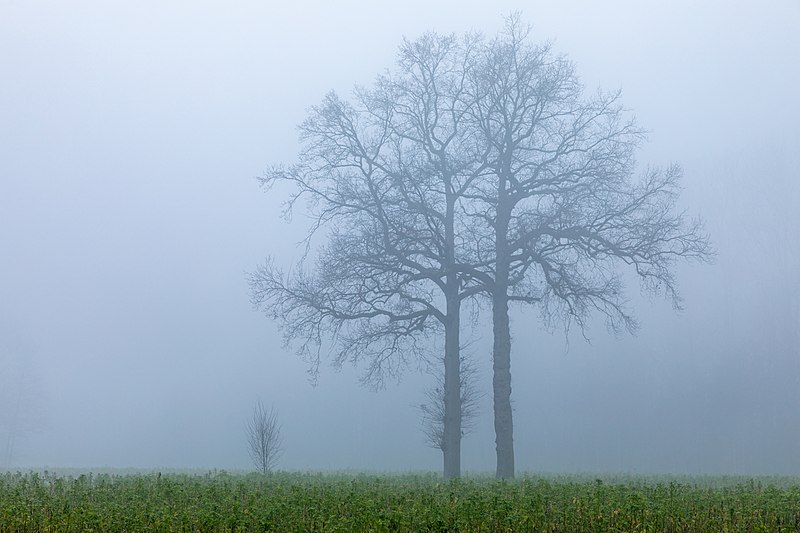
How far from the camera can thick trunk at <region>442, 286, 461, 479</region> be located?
2306 centimetres

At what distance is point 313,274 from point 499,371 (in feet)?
20.7

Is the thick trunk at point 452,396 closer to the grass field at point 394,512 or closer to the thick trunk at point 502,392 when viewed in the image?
the thick trunk at point 502,392

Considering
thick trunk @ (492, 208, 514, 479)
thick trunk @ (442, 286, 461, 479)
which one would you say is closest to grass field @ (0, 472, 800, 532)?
thick trunk @ (492, 208, 514, 479)

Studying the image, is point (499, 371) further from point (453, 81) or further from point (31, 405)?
point (31, 405)

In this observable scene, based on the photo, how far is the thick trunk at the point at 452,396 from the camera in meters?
23.1

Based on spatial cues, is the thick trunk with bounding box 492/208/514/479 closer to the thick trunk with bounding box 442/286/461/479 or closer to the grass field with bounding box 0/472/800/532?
the thick trunk with bounding box 442/286/461/479

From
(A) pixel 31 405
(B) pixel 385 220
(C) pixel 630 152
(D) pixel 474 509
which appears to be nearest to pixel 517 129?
(C) pixel 630 152

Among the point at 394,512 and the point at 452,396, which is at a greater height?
the point at 452,396

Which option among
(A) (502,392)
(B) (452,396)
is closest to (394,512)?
(A) (502,392)

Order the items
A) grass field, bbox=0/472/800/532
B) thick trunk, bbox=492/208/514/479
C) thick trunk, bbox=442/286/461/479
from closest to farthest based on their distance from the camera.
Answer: grass field, bbox=0/472/800/532
thick trunk, bbox=492/208/514/479
thick trunk, bbox=442/286/461/479

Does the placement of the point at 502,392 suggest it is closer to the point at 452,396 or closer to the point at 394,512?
the point at 452,396

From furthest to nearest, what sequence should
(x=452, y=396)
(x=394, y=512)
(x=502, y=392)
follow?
(x=452, y=396) → (x=502, y=392) → (x=394, y=512)

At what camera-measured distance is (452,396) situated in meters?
23.2

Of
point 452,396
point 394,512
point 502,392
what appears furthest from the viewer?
point 452,396
